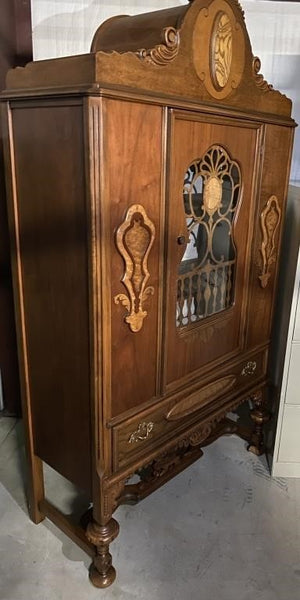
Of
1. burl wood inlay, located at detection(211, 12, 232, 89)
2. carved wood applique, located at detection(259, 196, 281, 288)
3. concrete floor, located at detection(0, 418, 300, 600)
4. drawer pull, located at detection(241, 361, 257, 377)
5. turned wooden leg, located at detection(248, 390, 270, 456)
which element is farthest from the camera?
turned wooden leg, located at detection(248, 390, 270, 456)

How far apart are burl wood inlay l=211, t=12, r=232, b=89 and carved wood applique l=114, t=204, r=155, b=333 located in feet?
1.34

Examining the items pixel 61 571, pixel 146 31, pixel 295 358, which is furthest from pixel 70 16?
pixel 61 571

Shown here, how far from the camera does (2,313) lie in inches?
79.0

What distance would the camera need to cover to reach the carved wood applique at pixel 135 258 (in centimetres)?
105

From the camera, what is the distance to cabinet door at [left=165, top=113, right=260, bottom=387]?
1.16 meters

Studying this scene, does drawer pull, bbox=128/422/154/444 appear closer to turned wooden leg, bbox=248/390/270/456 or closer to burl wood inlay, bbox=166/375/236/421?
burl wood inlay, bbox=166/375/236/421

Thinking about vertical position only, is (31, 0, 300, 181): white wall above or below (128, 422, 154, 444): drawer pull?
above

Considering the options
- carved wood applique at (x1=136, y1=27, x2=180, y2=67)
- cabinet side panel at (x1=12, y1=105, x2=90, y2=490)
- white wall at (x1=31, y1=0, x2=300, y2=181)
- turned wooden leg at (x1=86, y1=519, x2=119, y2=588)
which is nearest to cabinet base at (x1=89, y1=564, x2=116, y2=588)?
turned wooden leg at (x1=86, y1=519, x2=119, y2=588)

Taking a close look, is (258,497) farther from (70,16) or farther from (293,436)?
(70,16)

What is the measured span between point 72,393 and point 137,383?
0.17m

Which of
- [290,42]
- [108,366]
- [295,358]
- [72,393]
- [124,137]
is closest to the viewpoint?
[124,137]

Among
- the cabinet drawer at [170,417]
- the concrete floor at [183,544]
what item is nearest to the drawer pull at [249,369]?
the cabinet drawer at [170,417]

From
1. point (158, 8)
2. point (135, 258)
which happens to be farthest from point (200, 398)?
point (158, 8)

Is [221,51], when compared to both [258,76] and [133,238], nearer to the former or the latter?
[258,76]
